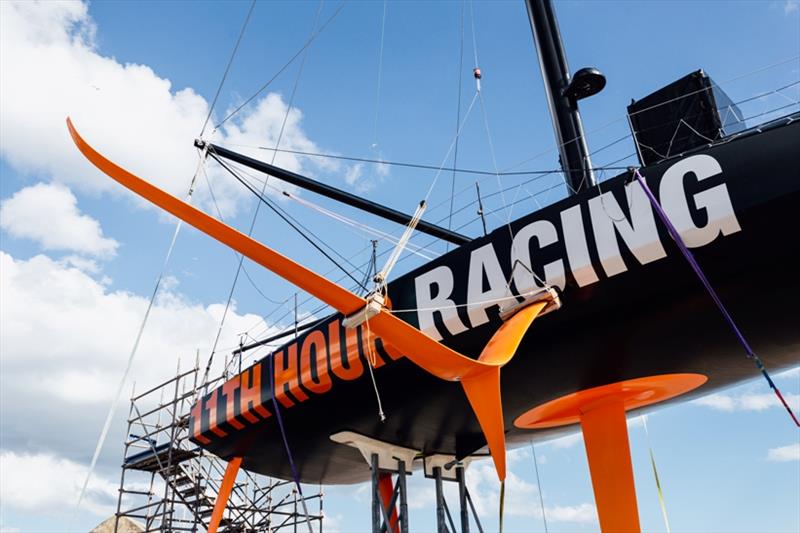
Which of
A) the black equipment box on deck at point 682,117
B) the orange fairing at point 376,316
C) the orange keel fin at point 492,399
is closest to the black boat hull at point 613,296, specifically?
the black equipment box on deck at point 682,117

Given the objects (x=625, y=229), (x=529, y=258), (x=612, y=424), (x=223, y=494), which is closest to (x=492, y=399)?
(x=529, y=258)

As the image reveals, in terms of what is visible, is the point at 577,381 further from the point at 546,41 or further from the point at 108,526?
the point at 108,526

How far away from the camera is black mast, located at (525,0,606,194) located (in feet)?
31.5

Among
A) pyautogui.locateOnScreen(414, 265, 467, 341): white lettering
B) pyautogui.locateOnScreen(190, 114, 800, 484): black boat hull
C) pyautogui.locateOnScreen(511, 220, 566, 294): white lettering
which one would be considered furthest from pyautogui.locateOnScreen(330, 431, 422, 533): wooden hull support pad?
pyautogui.locateOnScreen(511, 220, 566, 294): white lettering

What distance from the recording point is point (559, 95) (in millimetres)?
10570

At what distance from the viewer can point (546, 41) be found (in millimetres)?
11125

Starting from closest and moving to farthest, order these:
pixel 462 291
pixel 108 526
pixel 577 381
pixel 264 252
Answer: pixel 264 252, pixel 462 291, pixel 577 381, pixel 108 526

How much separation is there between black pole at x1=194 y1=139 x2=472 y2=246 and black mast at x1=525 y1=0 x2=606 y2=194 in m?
2.28

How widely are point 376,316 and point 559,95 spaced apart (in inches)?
257

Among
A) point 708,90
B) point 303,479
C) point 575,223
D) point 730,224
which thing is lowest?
point 303,479

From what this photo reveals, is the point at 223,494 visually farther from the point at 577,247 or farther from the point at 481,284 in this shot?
the point at 577,247

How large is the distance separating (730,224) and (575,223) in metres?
1.56

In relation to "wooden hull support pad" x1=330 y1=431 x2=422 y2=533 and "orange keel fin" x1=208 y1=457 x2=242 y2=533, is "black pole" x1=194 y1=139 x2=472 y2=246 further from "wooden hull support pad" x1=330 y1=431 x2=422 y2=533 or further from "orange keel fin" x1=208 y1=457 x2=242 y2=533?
"orange keel fin" x1=208 y1=457 x2=242 y2=533

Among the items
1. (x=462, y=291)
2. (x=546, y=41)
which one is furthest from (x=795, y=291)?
(x=546, y=41)
